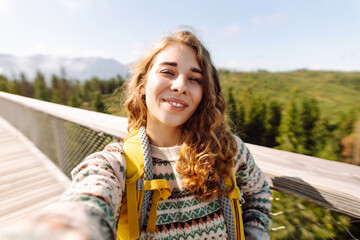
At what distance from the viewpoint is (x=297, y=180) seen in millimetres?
861

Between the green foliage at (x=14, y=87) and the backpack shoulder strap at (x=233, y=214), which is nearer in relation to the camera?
the backpack shoulder strap at (x=233, y=214)

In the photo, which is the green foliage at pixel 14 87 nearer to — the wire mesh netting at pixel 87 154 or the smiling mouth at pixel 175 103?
the wire mesh netting at pixel 87 154

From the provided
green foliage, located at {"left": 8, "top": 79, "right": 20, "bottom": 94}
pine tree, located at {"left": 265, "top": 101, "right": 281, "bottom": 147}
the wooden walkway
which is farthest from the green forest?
green foliage, located at {"left": 8, "top": 79, "right": 20, "bottom": 94}

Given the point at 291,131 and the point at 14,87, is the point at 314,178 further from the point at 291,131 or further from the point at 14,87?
the point at 14,87

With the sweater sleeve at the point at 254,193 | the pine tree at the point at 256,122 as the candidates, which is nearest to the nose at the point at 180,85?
the sweater sleeve at the point at 254,193

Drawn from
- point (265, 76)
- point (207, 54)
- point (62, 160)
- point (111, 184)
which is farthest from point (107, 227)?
point (265, 76)

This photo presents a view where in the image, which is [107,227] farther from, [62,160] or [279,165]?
[62,160]

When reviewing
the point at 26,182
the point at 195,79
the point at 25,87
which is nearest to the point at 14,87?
the point at 25,87

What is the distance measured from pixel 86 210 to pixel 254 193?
0.98 meters

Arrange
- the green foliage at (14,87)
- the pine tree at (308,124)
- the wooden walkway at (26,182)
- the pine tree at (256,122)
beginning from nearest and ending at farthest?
1. the wooden walkway at (26,182)
2. the pine tree at (308,124)
3. the pine tree at (256,122)
4. the green foliage at (14,87)

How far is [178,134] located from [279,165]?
581 millimetres

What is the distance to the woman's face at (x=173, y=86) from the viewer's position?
105 cm

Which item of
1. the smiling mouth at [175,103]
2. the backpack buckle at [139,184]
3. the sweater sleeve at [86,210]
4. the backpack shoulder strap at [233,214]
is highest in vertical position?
the smiling mouth at [175,103]

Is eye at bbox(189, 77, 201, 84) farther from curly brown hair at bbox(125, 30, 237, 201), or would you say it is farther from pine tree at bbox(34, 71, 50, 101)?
pine tree at bbox(34, 71, 50, 101)
